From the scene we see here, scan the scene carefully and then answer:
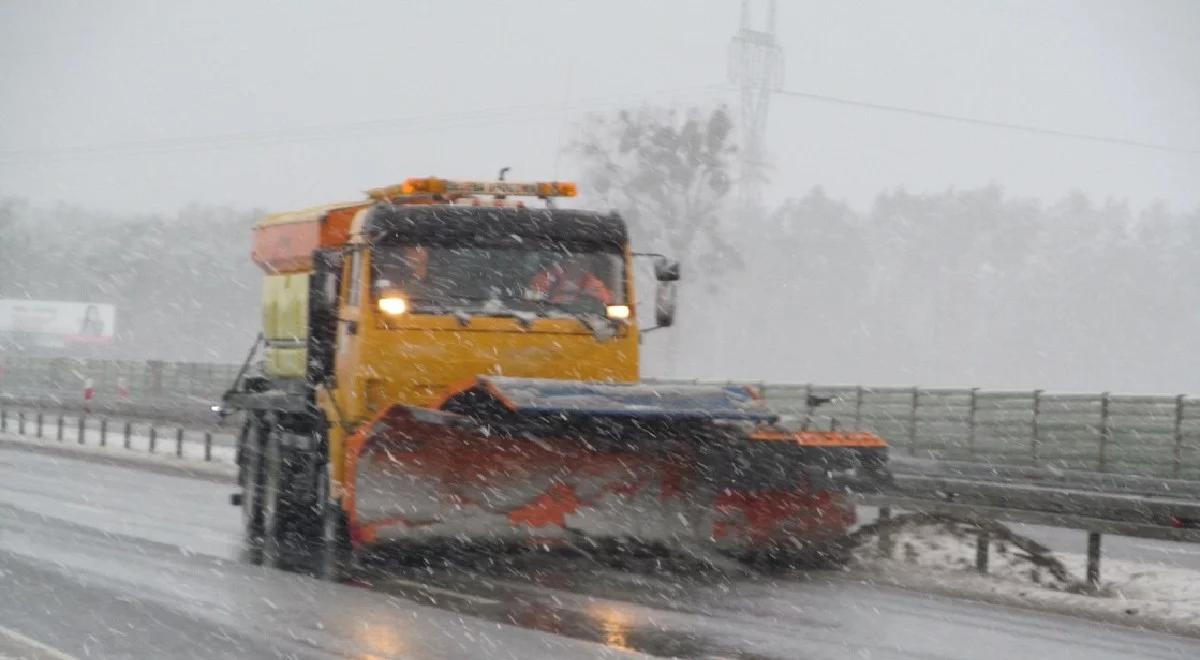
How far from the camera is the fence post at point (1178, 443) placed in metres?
25.2

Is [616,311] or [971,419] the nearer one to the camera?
[616,311]

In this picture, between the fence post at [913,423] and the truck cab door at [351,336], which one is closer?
the truck cab door at [351,336]

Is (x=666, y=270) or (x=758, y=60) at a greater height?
(x=758, y=60)

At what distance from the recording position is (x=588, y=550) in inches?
546

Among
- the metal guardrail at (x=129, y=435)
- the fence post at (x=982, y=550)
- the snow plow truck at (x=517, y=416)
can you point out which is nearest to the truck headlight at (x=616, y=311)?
the snow plow truck at (x=517, y=416)

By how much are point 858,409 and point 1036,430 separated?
4067mm

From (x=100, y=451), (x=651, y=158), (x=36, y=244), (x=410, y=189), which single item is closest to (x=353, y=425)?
(x=410, y=189)

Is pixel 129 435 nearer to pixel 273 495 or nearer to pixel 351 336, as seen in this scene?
pixel 273 495

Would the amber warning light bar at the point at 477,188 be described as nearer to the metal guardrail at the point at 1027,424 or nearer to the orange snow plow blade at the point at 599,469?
the orange snow plow blade at the point at 599,469

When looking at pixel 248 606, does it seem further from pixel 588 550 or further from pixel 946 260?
pixel 946 260

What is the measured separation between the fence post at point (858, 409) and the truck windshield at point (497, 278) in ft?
56.0

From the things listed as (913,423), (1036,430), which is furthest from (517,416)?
(913,423)

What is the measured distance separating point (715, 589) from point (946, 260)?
11300 centimetres

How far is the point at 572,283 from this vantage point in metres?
14.7
